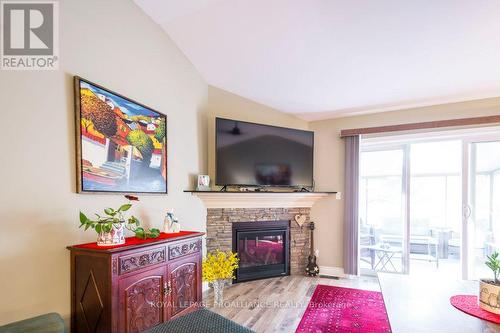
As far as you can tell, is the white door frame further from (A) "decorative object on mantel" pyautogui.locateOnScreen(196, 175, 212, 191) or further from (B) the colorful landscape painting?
(B) the colorful landscape painting

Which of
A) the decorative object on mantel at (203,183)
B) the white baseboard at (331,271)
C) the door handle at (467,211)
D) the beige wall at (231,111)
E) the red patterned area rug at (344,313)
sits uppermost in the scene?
the beige wall at (231,111)

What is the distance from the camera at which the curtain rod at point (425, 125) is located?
3.45 meters

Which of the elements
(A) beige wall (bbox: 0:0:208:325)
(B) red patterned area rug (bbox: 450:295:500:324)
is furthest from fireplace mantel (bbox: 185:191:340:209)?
(B) red patterned area rug (bbox: 450:295:500:324)

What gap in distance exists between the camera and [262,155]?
3826mm

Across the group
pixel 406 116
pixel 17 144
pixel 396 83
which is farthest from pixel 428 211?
pixel 17 144

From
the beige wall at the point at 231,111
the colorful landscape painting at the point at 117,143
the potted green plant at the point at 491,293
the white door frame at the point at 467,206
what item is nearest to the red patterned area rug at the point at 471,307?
the potted green plant at the point at 491,293

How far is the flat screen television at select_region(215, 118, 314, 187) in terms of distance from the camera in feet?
11.7

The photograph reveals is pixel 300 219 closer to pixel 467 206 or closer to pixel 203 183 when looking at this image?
pixel 203 183

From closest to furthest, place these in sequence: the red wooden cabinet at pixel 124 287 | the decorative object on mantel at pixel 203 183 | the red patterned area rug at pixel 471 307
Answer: the red patterned area rug at pixel 471 307
the red wooden cabinet at pixel 124 287
the decorative object on mantel at pixel 203 183

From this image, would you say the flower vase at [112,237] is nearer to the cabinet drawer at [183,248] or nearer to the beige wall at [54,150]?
the beige wall at [54,150]

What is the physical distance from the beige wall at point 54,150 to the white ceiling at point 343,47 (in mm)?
576

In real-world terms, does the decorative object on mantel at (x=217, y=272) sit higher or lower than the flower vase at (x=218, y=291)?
higher

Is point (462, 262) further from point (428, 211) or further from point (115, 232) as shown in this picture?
point (115, 232)

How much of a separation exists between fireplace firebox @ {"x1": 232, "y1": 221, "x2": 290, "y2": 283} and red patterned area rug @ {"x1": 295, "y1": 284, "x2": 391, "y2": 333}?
72 cm
